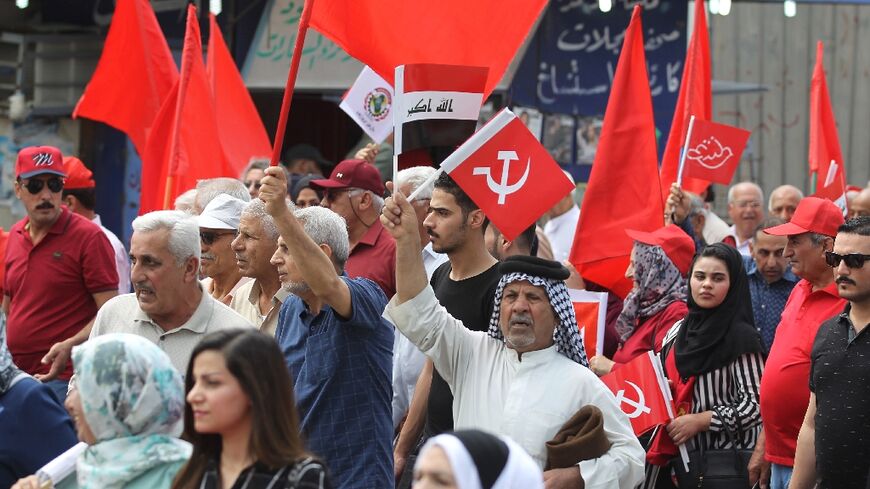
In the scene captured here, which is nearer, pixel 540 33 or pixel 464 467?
pixel 464 467

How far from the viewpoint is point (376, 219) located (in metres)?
7.16

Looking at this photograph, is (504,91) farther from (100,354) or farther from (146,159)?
(100,354)

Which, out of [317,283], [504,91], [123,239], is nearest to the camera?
[317,283]

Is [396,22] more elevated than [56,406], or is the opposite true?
[396,22]

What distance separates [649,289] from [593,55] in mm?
6437

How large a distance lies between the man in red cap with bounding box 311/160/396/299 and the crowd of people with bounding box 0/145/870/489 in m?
0.02

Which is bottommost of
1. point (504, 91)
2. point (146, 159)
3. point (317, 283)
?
point (317, 283)

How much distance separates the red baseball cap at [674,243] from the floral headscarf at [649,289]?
33 mm

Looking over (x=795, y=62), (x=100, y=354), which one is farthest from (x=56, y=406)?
(x=795, y=62)

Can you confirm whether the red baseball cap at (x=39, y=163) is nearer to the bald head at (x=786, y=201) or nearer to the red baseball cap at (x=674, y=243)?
the red baseball cap at (x=674, y=243)

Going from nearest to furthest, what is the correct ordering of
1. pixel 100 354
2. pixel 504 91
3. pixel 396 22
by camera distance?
pixel 100 354 → pixel 396 22 → pixel 504 91

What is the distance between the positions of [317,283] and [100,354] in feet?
4.10

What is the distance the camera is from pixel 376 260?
6.71 m

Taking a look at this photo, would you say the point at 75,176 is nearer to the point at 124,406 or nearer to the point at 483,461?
the point at 124,406
